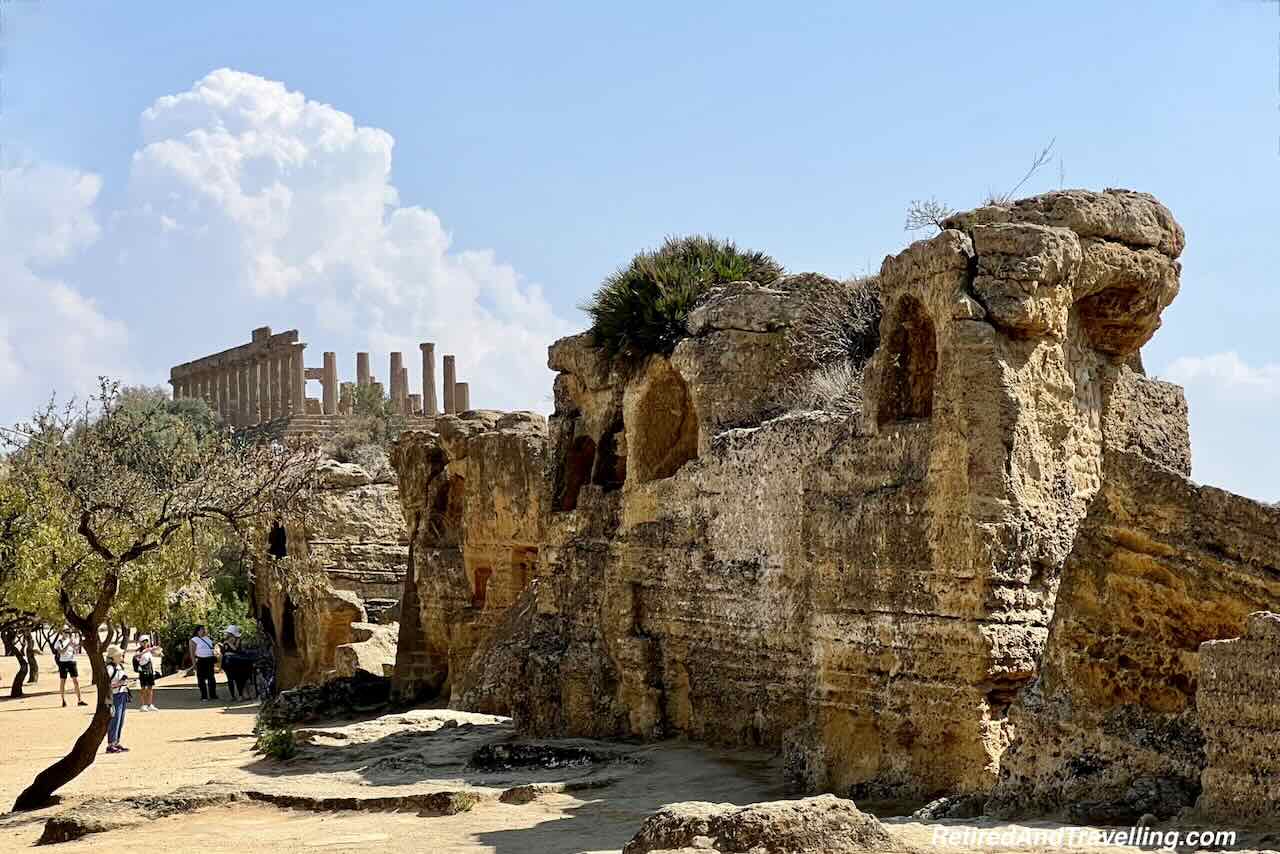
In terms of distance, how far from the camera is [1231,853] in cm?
580

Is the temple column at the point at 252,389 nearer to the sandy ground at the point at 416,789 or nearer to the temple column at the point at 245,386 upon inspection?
the temple column at the point at 245,386

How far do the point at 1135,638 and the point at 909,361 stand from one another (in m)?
2.93

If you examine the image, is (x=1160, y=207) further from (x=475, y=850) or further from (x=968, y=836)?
(x=475, y=850)

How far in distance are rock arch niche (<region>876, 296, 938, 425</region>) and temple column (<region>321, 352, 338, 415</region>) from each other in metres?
57.8

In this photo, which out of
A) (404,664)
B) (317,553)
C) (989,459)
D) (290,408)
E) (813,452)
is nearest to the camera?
(989,459)

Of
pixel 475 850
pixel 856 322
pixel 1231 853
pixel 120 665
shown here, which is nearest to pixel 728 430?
pixel 856 322

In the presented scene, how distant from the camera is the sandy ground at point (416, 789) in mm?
9586

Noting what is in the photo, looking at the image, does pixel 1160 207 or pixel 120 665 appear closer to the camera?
pixel 1160 207

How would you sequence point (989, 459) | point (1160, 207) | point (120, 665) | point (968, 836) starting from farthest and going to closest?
1. point (120, 665)
2. point (1160, 207)
3. point (989, 459)
4. point (968, 836)

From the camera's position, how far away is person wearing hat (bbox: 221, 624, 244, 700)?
25.7 m

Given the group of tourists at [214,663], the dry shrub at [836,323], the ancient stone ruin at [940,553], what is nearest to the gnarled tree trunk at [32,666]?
the group of tourists at [214,663]

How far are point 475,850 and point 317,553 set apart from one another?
16.0m

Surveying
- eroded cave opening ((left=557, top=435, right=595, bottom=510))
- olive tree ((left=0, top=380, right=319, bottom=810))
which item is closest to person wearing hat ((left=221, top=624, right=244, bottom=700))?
olive tree ((left=0, top=380, right=319, bottom=810))

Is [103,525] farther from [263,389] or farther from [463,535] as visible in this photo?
[263,389]
